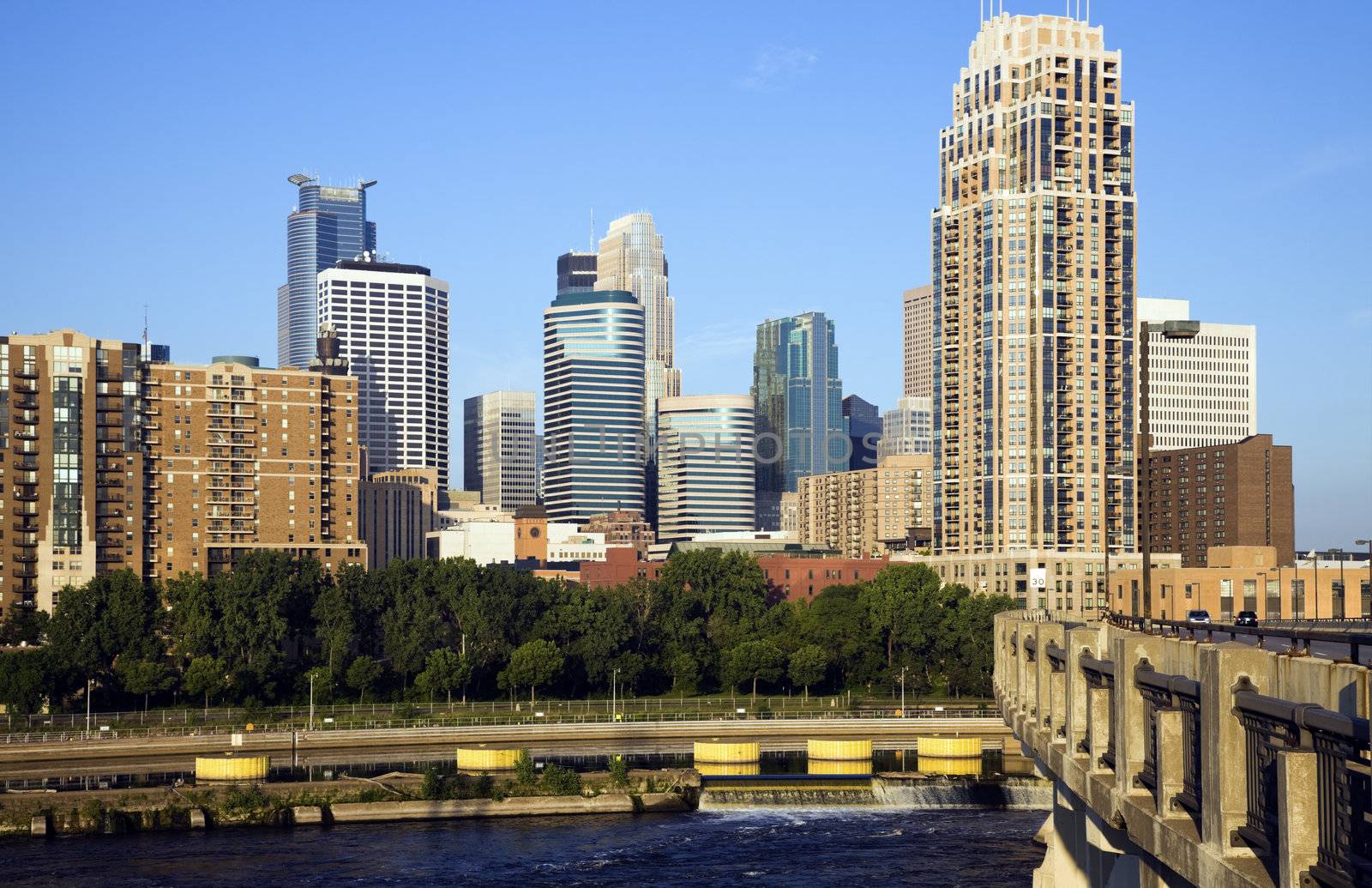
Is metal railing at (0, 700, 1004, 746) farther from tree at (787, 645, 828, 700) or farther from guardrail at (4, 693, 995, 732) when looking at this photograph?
tree at (787, 645, 828, 700)

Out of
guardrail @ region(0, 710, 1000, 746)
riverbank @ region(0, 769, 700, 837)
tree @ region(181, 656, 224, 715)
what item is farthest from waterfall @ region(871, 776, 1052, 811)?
tree @ region(181, 656, 224, 715)

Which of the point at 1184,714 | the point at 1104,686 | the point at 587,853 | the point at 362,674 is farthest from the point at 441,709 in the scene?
the point at 1184,714

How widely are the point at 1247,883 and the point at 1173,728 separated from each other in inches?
199

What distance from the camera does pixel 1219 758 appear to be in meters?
24.0

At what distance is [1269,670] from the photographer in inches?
915

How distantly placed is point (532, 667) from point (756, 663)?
2594cm

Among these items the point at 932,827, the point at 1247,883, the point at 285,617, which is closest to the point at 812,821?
the point at 932,827

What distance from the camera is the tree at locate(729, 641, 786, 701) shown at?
192 m

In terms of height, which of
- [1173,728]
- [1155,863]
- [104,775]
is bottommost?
[104,775]

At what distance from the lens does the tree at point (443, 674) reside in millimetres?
181750

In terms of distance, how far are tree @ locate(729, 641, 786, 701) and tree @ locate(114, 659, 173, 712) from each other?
61.8 m

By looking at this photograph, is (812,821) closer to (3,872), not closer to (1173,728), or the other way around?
(3,872)

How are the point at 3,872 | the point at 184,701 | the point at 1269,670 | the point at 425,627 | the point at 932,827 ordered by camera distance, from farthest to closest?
the point at 425,627
the point at 184,701
the point at 932,827
the point at 3,872
the point at 1269,670

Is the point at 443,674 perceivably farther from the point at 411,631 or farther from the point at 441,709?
the point at 411,631
